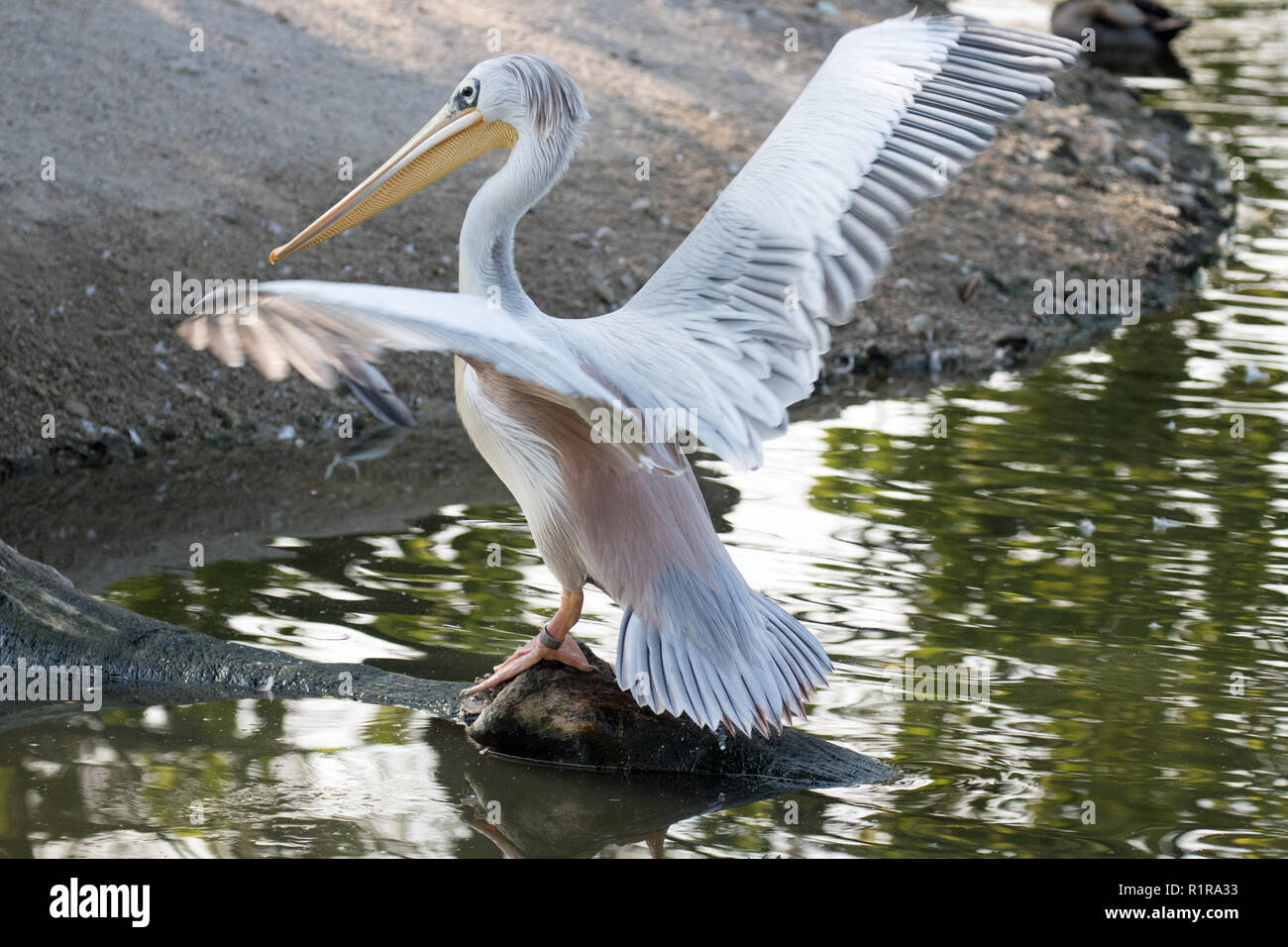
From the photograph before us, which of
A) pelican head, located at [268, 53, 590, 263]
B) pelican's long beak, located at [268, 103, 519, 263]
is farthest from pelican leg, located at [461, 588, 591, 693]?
pelican's long beak, located at [268, 103, 519, 263]

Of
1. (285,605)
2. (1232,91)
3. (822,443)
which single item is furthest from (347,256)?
(1232,91)

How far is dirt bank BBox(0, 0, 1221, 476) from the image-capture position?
7402 millimetres

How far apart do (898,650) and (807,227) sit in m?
1.48

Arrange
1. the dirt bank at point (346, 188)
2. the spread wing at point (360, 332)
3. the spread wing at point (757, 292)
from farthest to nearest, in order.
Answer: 1. the dirt bank at point (346, 188)
2. the spread wing at point (757, 292)
3. the spread wing at point (360, 332)

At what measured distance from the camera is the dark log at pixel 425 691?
4.36 m

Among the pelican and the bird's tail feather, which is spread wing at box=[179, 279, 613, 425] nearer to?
the pelican

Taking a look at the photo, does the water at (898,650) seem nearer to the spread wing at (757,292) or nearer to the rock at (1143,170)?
the spread wing at (757,292)

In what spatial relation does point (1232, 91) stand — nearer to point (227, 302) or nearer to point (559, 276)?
point (559, 276)

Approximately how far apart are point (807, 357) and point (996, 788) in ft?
3.93

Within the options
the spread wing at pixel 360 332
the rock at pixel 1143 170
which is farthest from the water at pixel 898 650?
the rock at pixel 1143 170

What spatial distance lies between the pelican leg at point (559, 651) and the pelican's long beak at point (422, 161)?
121cm

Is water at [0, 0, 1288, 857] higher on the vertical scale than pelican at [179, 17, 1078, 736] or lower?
lower

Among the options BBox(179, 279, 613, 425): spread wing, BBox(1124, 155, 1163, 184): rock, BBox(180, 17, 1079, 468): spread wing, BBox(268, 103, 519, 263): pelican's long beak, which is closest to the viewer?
BBox(179, 279, 613, 425): spread wing

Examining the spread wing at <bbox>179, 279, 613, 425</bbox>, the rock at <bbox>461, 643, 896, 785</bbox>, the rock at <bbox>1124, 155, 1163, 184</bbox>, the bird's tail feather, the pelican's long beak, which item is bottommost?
the rock at <bbox>461, 643, 896, 785</bbox>
